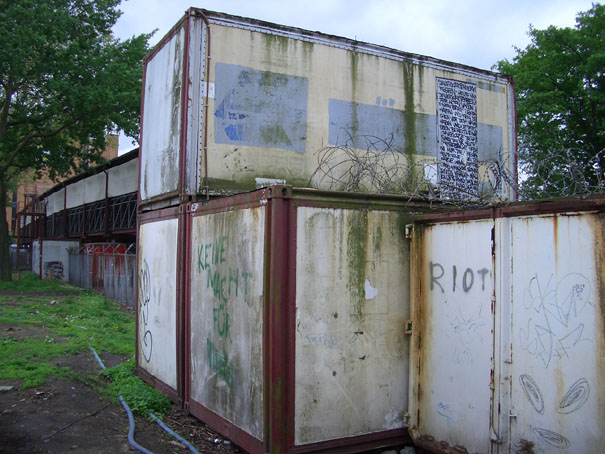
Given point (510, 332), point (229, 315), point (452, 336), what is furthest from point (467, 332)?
point (229, 315)

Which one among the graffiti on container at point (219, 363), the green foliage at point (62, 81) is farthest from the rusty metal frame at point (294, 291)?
the green foliage at point (62, 81)

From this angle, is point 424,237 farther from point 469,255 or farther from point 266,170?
point 266,170

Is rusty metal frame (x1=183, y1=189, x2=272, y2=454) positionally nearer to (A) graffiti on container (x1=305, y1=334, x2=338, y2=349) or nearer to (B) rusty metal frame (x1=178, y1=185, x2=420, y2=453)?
(B) rusty metal frame (x1=178, y1=185, x2=420, y2=453)

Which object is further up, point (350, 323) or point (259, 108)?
point (259, 108)

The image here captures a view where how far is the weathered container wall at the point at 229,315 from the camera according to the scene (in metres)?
5.11

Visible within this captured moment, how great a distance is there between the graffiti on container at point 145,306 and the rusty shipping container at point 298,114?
3.65ft

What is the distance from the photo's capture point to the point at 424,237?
5527 mm

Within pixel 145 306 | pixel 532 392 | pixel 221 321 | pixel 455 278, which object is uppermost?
pixel 455 278

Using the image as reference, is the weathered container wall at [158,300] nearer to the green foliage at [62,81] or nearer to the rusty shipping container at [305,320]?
the rusty shipping container at [305,320]

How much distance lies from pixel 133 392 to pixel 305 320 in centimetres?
364

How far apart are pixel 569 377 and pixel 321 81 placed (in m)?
5.02

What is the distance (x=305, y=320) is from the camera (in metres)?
A: 5.03

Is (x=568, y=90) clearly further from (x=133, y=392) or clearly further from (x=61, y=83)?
(x=133, y=392)

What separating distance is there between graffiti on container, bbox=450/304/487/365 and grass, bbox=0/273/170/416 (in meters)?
3.87
